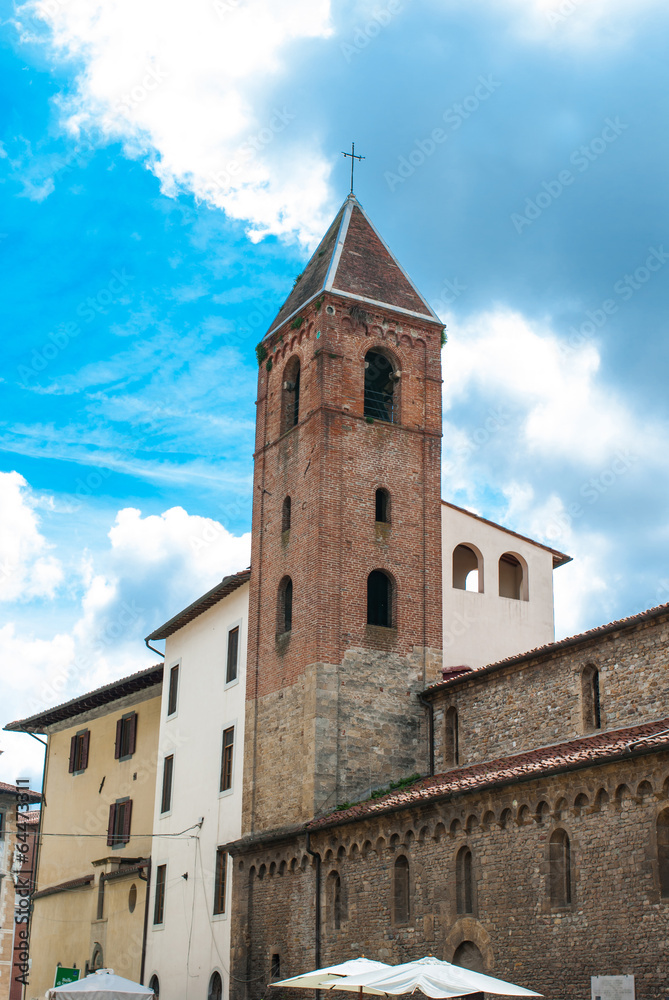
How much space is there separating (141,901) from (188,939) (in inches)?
137

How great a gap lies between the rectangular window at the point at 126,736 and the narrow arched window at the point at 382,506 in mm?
12551

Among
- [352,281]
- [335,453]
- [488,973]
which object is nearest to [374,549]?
[335,453]

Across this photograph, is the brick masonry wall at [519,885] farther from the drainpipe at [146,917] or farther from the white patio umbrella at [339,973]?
the drainpipe at [146,917]

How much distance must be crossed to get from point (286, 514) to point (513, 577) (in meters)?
6.57

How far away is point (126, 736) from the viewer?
35688 millimetres

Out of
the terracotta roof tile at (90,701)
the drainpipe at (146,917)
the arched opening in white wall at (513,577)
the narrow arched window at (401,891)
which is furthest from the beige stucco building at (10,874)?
the narrow arched window at (401,891)

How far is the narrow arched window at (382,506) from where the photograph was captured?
88.9 ft

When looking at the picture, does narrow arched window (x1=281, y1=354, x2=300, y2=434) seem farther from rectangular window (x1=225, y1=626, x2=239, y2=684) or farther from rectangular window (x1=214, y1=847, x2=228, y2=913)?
rectangular window (x1=214, y1=847, x2=228, y2=913)

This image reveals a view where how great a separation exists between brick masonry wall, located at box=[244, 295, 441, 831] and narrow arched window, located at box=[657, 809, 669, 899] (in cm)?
976

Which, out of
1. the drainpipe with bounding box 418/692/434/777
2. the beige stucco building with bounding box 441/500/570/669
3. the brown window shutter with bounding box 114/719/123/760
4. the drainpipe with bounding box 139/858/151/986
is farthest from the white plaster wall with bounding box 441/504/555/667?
the brown window shutter with bounding box 114/719/123/760

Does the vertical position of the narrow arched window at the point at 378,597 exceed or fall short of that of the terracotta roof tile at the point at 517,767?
it exceeds it

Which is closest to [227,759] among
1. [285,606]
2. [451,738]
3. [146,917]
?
[285,606]

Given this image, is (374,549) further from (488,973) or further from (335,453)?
(488,973)

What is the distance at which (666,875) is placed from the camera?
606 inches
